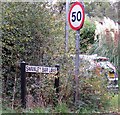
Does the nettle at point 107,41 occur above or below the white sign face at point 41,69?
above

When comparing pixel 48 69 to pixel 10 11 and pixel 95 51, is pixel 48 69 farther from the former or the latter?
pixel 95 51

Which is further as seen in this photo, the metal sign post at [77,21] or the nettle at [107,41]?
the nettle at [107,41]

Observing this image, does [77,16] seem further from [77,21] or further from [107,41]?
[107,41]

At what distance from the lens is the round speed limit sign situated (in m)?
8.24

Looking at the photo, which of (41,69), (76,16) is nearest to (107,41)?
(76,16)

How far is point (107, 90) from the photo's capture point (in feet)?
29.3

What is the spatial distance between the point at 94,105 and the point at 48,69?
1285 mm

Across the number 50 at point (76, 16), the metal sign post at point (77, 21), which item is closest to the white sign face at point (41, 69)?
the metal sign post at point (77, 21)

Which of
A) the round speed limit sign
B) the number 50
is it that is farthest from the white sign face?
the number 50

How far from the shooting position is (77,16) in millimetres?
8328

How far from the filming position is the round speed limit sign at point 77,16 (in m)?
8.24

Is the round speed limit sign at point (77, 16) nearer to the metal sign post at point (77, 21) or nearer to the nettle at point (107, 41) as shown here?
the metal sign post at point (77, 21)

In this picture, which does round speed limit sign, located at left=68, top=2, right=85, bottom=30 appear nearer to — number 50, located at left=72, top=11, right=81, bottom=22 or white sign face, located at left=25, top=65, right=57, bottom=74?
number 50, located at left=72, top=11, right=81, bottom=22

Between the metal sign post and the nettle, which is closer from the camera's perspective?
the metal sign post
